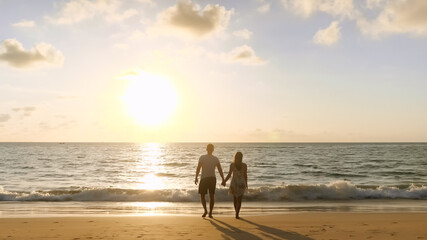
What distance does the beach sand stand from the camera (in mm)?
8734

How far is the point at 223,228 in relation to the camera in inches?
376

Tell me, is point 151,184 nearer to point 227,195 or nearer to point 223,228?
point 227,195

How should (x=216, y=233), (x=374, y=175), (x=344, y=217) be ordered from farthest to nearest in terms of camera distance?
(x=374, y=175) < (x=344, y=217) < (x=216, y=233)

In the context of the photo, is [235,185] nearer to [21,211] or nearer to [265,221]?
[265,221]

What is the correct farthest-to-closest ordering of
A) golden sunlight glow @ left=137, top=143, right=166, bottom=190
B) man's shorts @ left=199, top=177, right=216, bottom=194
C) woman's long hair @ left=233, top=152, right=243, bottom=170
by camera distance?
1. golden sunlight glow @ left=137, top=143, right=166, bottom=190
2. man's shorts @ left=199, top=177, right=216, bottom=194
3. woman's long hair @ left=233, top=152, right=243, bottom=170

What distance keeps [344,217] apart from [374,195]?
977 centimetres

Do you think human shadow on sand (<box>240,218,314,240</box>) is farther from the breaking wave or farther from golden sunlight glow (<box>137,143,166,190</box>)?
golden sunlight glow (<box>137,143,166,190</box>)

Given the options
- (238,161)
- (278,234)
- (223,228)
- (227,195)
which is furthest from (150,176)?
(278,234)

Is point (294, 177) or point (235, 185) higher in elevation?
point (235, 185)

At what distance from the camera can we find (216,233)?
8945 mm

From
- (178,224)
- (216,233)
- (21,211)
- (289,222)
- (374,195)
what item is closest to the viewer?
(216,233)

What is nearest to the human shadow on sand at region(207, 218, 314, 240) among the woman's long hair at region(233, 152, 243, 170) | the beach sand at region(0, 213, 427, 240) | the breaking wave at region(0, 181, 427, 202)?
the beach sand at region(0, 213, 427, 240)

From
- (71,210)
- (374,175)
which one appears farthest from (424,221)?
(374,175)

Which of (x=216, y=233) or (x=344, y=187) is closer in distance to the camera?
(x=216, y=233)
